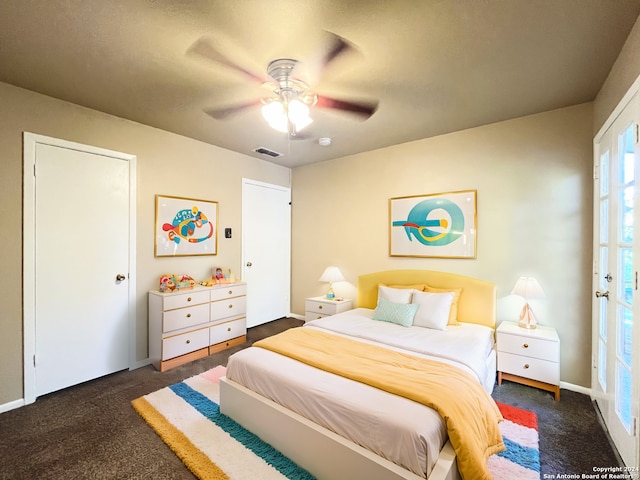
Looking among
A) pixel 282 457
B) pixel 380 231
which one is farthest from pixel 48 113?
pixel 380 231

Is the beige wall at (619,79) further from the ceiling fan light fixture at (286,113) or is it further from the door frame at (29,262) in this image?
the door frame at (29,262)

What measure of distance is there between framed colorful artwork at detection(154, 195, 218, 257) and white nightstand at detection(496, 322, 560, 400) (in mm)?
3402

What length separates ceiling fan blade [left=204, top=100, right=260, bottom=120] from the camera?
8.57 feet

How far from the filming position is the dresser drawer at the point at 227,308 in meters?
3.50

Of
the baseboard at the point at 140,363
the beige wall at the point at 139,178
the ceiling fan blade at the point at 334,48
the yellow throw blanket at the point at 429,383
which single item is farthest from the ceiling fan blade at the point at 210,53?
the baseboard at the point at 140,363

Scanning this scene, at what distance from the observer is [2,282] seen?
7.54 ft

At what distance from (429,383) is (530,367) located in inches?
61.4

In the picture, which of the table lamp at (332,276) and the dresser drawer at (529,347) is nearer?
the dresser drawer at (529,347)

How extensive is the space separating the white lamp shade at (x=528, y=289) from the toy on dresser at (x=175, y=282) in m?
3.43

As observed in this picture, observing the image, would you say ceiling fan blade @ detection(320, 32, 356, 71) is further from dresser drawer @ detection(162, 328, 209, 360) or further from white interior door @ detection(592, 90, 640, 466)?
dresser drawer @ detection(162, 328, 209, 360)

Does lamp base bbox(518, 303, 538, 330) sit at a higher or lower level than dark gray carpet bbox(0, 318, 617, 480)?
higher

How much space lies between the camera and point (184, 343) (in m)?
3.20

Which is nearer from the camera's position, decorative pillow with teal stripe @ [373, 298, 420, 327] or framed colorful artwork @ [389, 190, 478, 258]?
decorative pillow with teal stripe @ [373, 298, 420, 327]

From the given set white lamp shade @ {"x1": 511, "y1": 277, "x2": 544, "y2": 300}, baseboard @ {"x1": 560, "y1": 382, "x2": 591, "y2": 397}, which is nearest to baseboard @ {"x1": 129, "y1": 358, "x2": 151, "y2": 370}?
white lamp shade @ {"x1": 511, "y1": 277, "x2": 544, "y2": 300}
